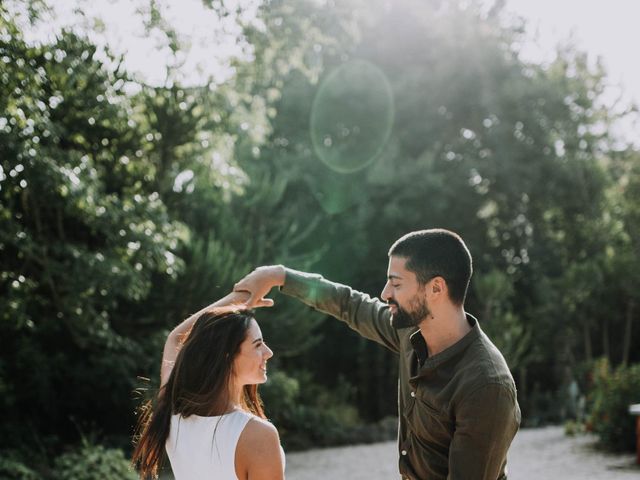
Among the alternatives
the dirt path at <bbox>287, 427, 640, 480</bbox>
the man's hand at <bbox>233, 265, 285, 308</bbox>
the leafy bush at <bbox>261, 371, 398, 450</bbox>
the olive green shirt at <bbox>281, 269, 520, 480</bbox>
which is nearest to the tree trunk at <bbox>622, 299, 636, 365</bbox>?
the dirt path at <bbox>287, 427, 640, 480</bbox>

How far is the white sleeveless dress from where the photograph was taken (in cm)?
247

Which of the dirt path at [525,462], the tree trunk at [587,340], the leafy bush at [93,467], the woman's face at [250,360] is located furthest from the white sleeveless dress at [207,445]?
the tree trunk at [587,340]

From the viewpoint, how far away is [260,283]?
3596mm

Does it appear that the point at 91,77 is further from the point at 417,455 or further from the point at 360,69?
the point at 360,69

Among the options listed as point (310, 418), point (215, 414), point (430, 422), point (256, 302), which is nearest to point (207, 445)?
point (215, 414)

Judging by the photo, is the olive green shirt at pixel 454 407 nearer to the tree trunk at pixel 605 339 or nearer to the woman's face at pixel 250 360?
the woman's face at pixel 250 360

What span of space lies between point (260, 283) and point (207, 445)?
1.18 meters

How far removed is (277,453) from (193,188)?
1206 cm

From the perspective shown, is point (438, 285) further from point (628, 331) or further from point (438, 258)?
point (628, 331)

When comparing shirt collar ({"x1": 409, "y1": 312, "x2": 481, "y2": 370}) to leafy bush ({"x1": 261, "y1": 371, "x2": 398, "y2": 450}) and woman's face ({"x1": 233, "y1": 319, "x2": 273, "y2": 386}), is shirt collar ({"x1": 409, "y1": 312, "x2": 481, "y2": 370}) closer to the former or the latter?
woman's face ({"x1": 233, "y1": 319, "x2": 273, "y2": 386})

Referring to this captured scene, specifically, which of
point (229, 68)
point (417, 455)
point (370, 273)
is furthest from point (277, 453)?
point (370, 273)

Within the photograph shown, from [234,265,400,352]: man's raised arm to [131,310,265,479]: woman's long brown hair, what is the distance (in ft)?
2.60

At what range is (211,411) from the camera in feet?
8.45

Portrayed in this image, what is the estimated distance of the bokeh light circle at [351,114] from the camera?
84.3ft
